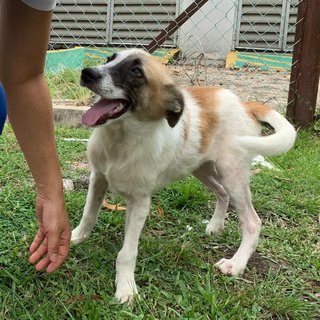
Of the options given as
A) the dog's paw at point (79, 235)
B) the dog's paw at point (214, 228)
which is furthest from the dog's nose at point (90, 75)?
the dog's paw at point (214, 228)

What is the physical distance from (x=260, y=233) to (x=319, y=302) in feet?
2.34

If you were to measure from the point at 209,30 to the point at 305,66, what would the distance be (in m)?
3.78

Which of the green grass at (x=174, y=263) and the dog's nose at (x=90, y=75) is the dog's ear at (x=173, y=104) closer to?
the dog's nose at (x=90, y=75)

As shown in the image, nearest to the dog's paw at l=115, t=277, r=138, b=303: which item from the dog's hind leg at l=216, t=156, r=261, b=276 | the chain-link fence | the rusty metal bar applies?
the dog's hind leg at l=216, t=156, r=261, b=276

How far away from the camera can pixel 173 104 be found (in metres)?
2.50

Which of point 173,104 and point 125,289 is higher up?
point 173,104

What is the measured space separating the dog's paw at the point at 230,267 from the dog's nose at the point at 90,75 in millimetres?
1085

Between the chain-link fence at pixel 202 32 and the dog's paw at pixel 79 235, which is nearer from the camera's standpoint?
the dog's paw at pixel 79 235

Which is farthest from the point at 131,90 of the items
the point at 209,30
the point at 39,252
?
the point at 209,30

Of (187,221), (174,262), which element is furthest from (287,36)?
(174,262)

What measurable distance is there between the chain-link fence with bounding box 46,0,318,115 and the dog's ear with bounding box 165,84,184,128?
17.1ft

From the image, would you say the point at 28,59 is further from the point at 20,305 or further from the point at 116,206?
the point at 116,206

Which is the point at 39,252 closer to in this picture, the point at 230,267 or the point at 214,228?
the point at 230,267

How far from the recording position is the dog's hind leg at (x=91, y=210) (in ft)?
8.82
